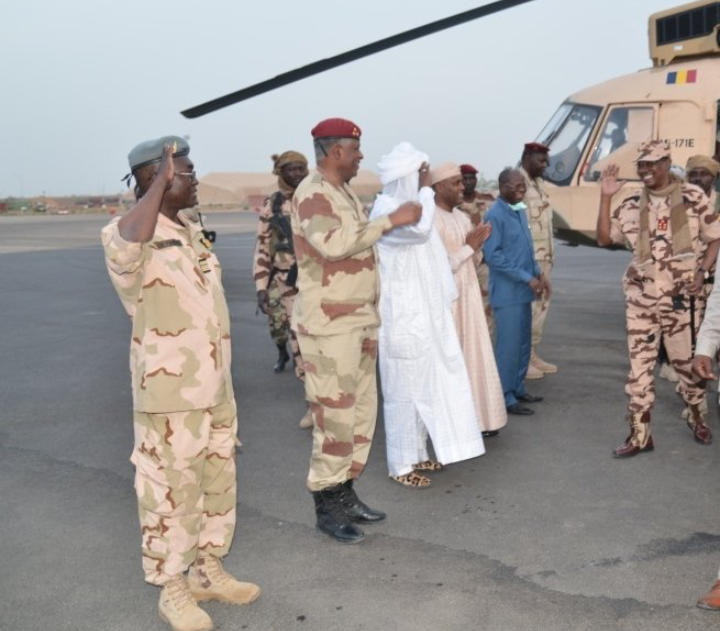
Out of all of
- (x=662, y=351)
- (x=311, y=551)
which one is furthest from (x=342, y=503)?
(x=662, y=351)

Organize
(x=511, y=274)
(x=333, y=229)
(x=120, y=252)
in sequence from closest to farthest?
(x=120, y=252), (x=333, y=229), (x=511, y=274)

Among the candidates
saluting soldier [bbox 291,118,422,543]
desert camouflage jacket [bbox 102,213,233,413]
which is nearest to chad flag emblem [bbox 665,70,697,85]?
saluting soldier [bbox 291,118,422,543]

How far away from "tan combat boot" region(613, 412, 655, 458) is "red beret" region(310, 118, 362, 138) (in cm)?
257

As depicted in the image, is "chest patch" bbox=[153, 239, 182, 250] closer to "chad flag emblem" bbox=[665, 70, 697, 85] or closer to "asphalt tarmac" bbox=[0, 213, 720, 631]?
"asphalt tarmac" bbox=[0, 213, 720, 631]

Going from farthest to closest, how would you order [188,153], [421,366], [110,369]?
1. [110,369]
2. [421,366]
3. [188,153]

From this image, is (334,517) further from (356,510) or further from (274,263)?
(274,263)

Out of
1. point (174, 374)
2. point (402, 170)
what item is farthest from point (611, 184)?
point (174, 374)

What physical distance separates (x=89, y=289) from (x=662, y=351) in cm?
1032

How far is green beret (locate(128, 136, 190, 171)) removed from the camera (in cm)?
328

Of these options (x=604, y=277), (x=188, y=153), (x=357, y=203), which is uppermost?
(x=188, y=153)

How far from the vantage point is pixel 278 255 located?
6848 millimetres

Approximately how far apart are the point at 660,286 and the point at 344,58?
274 centimetres

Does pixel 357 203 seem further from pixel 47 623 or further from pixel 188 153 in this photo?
pixel 47 623

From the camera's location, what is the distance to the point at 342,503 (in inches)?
170
